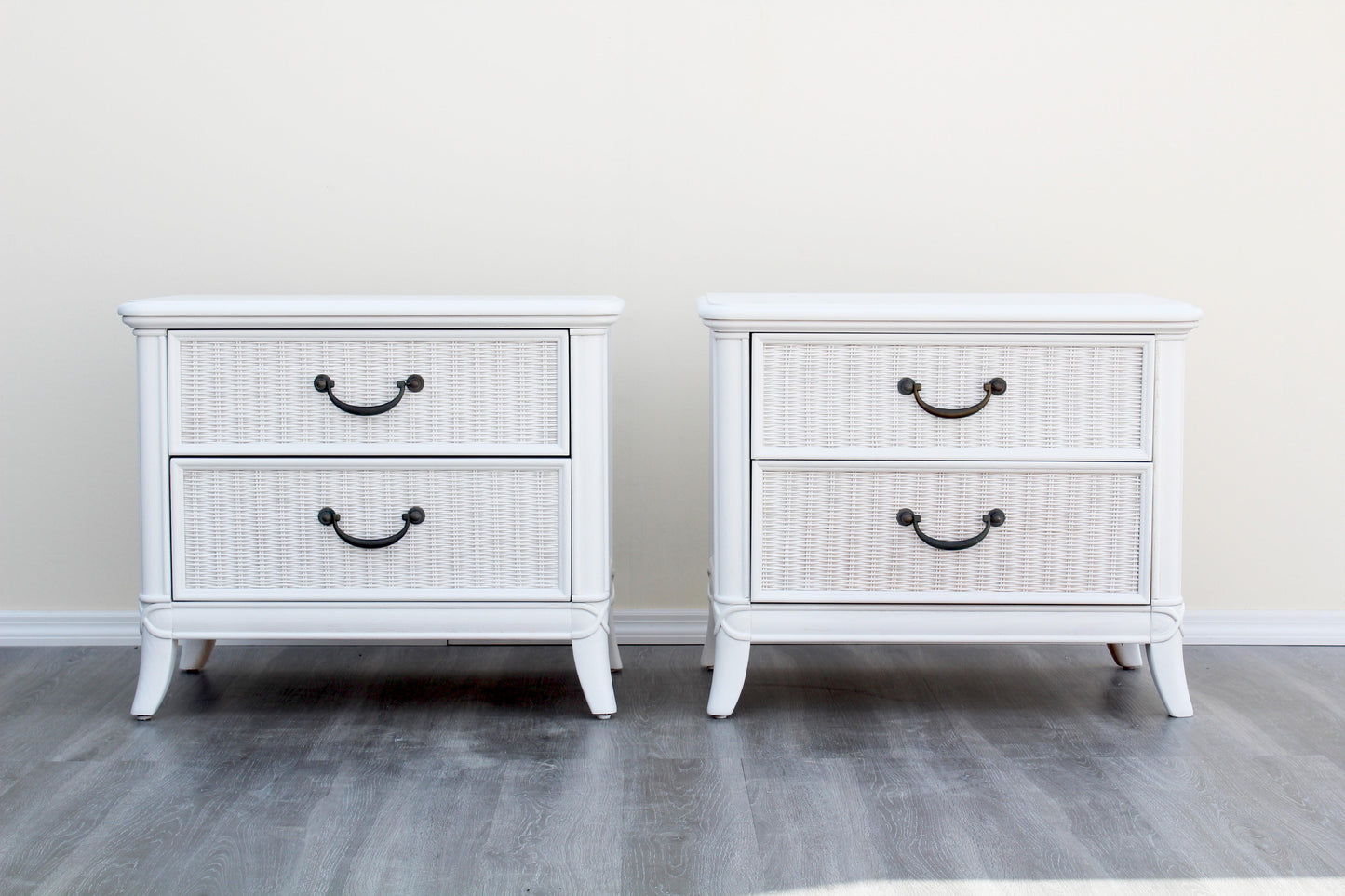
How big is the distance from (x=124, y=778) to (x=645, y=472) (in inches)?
36.6

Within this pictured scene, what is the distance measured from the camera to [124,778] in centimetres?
138

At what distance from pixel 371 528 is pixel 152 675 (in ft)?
1.25

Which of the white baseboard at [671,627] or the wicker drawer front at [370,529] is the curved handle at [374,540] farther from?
the white baseboard at [671,627]

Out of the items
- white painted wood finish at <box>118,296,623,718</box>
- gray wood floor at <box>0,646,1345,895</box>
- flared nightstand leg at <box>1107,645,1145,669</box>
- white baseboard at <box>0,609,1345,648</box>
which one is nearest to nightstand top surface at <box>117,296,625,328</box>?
white painted wood finish at <box>118,296,623,718</box>

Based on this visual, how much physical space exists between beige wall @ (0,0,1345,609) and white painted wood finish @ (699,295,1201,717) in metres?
0.40

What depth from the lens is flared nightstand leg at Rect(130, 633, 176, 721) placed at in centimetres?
157

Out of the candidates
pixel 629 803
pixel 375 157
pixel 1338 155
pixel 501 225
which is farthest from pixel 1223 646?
pixel 375 157

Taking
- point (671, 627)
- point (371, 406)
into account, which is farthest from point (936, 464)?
point (371, 406)

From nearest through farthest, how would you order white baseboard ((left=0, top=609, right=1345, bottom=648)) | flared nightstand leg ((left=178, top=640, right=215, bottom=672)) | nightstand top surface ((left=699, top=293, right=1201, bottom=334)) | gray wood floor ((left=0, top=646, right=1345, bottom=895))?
gray wood floor ((left=0, top=646, right=1345, bottom=895)) → nightstand top surface ((left=699, top=293, right=1201, bottom=334)) → flared nightstand leg ((left=178, top=640, right=215, bottom=672)) → white baseboard ((left=0, top=609, right=1345, bottom=648))

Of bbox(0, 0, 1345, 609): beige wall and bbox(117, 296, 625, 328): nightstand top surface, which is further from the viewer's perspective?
bbox(0, 0, 1345, 609): beige wall

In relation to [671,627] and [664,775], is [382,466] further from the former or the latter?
[671,627]

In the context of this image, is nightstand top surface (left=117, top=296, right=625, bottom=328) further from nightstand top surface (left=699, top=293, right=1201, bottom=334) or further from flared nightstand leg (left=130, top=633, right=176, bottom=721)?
flared nightstand leg (left=130, top=633, right=176, bottom=721)

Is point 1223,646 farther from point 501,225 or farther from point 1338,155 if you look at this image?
point 501,225

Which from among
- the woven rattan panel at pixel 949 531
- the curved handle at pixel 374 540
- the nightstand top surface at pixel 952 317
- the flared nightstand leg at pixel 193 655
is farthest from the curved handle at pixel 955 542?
the flared nightstand leg at pixel 193 655
